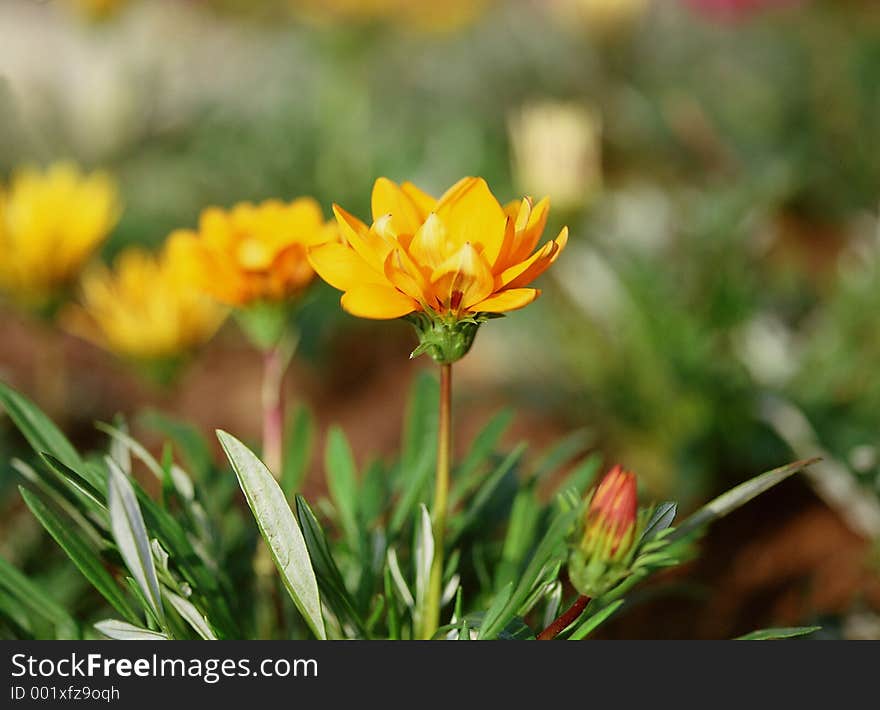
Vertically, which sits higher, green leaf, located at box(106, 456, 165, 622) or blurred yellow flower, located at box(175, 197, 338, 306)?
blurred yellow flower, located at box(175, 197, 338, 306)

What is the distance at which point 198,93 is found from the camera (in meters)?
2.46

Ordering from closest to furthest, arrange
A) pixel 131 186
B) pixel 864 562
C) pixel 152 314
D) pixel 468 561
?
pixel 468 561, pixel 864 562, pixel 152 314, pixel 131 186

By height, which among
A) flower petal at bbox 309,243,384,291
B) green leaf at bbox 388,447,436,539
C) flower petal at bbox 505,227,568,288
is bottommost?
green leaf at bbox 388,447,436,539

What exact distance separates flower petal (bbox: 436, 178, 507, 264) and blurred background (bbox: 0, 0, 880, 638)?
358 mm

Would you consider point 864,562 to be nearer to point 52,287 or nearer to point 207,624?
point 207,624

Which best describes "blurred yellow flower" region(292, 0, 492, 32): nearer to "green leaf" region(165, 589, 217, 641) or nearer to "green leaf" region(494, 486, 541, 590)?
"green leaf" region(494, 486, 541, 590)

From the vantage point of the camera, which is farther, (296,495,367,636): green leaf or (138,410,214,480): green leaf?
(138,410,214,480): green leaf

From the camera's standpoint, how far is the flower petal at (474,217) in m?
0.48

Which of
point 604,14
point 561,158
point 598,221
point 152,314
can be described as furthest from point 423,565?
point 604,14

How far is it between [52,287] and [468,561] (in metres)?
0.55

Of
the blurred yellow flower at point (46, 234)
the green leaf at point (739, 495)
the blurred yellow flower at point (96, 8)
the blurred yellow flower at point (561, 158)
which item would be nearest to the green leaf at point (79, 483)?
the green leaf at point (739, 495)

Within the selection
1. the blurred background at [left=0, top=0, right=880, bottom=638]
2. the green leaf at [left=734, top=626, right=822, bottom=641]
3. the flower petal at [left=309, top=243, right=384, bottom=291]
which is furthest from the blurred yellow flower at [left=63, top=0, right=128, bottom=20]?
the green leaf at [left=734, top=626, right=822, bottom=641]

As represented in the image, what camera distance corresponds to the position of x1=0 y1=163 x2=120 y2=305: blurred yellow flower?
2.86ft

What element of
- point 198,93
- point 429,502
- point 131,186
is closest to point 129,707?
point 429,502
